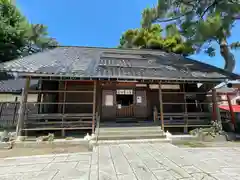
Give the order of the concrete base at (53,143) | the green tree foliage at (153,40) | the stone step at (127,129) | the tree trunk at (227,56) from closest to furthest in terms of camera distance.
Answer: the concrete base at (53,143), the stone step at (127,129), the tree trunk at (227,56), the green tree foliage at (153,40)

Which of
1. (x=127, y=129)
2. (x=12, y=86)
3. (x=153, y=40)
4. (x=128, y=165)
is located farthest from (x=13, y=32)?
(x=128, y=165)

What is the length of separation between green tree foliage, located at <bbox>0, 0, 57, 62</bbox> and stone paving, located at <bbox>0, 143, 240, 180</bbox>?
10.5m

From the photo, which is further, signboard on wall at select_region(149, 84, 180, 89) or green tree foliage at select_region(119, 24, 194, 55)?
green tree foliage at select_region(119, 24, 194, 55)

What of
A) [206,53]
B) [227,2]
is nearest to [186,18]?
[227,2]

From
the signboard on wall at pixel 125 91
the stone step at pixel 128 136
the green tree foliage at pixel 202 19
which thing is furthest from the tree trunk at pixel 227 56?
the stone step at pixel 128 136

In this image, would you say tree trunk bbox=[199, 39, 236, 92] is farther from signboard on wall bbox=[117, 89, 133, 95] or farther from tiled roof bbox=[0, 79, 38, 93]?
tiled roof bbox=[0, 79, 38, 93]

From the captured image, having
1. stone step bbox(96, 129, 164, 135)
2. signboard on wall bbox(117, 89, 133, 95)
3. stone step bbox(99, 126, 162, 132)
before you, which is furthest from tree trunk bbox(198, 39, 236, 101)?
stone step bbox(96, 129, 164, 135)

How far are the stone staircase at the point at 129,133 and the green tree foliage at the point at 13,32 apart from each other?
9562mm

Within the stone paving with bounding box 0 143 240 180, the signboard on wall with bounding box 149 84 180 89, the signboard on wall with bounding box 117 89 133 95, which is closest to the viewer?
the stone paving with bounding box 0 143 240 180

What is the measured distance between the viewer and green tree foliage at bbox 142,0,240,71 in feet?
25.6

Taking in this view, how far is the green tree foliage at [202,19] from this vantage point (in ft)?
25.6

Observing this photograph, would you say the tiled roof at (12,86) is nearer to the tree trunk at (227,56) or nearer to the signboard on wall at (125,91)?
the signboard on wall at (125,91)

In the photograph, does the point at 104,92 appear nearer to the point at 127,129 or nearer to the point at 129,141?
the point at 127,129

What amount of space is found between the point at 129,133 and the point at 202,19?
8.57 m
